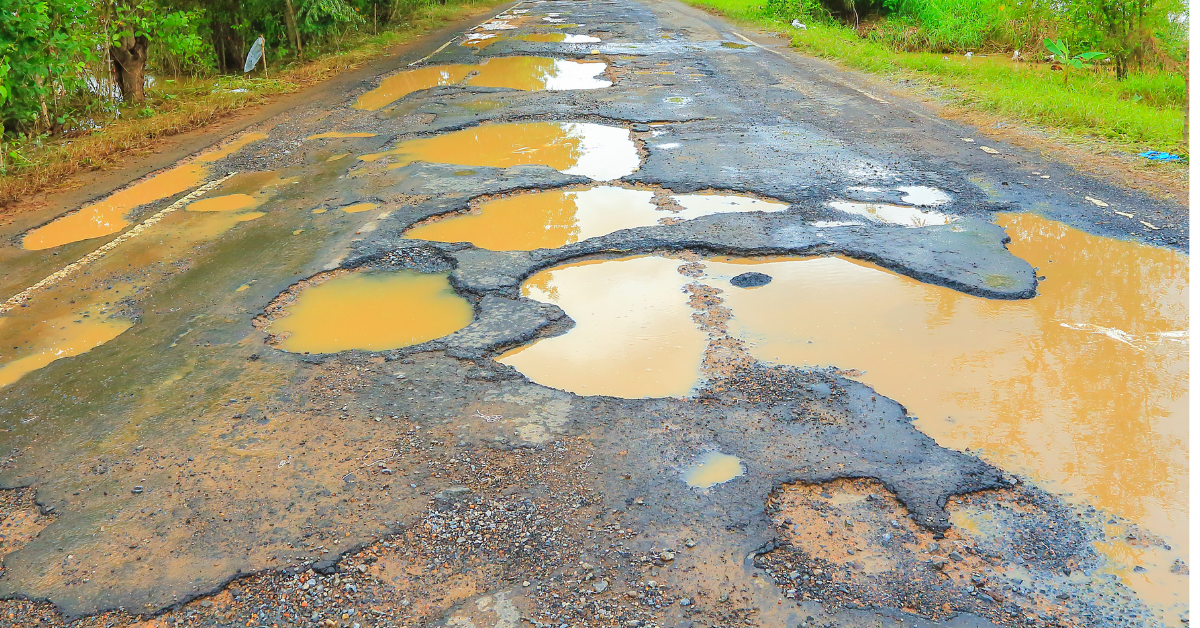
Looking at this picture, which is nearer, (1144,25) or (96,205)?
(96,205)

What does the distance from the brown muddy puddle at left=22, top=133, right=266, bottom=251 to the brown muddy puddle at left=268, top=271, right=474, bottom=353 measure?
2349mm

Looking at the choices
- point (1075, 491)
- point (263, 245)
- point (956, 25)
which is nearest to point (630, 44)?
point (956, 25)

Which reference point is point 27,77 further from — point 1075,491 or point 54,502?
point 1075,491

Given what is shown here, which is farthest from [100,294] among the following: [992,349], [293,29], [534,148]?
[293,29]

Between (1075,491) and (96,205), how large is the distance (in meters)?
6.90

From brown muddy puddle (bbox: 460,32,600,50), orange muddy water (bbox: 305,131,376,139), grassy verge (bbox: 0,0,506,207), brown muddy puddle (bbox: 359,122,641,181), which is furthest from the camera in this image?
brown muddy puddle (bbox: 460,32,600,50)

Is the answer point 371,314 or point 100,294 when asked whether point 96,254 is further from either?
point 371,314

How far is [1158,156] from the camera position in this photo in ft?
23.2

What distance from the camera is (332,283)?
4.98 meters

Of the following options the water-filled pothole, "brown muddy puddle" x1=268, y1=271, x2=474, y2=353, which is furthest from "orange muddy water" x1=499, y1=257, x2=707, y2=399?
the water-filled pothole

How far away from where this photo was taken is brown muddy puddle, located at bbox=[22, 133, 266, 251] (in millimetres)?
6012

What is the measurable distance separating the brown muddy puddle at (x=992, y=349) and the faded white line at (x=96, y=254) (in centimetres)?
291

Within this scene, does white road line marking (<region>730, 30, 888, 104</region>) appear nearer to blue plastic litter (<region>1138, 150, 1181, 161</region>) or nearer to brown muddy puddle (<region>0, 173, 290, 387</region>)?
blue plastic litter (<region>1138, 150, 1181, 161</region>)

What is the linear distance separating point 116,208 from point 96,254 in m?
1.20
